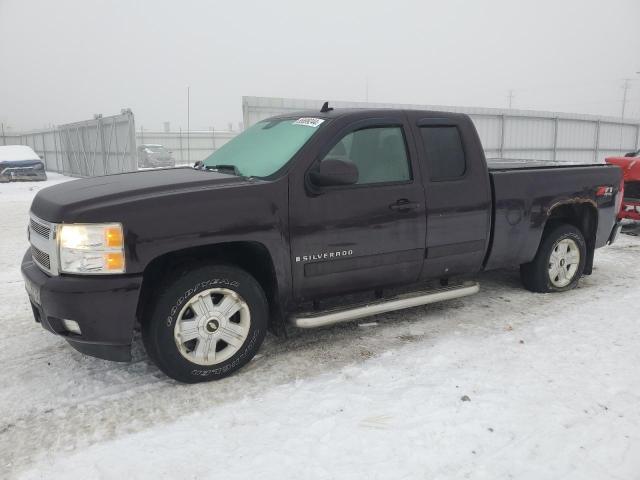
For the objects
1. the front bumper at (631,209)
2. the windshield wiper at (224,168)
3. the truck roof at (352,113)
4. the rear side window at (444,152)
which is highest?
the truck roof at (352,113)

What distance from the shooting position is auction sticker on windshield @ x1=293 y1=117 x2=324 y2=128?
384 centimetres

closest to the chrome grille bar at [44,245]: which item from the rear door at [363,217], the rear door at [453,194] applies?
the rear door at [363,217]

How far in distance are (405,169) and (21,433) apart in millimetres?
3093

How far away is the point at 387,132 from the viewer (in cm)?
405

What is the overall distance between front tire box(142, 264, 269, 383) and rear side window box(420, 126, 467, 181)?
5.87 feet

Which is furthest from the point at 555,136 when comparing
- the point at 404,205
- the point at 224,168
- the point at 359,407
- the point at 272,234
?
the point at 359,407

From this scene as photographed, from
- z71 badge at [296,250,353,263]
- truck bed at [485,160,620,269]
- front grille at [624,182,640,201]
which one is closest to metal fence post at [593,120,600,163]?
front grille at [624,182,640,201]

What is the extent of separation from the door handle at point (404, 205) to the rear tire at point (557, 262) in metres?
1.87

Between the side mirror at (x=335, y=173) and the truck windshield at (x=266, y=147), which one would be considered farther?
the truck windshield at (x=266, y=147)

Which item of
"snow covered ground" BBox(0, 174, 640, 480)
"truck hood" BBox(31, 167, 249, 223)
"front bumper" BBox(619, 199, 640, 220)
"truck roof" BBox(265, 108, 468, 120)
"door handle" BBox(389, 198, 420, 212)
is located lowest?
"snow covered ground" BBox(0, 174, 640, 480)

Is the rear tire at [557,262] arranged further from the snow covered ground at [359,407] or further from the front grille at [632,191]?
the front grille at [632,191]

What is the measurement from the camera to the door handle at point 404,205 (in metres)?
3.90

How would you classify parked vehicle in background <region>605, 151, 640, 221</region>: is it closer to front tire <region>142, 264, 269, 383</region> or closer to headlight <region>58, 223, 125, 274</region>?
front tire <region>142, 264, 269, 383</region>

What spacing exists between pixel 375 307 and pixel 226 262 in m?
1.24
